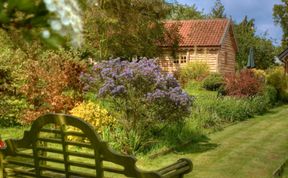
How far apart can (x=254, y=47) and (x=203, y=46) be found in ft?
41.7

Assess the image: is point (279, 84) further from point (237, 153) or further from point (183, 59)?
point (237, 153)

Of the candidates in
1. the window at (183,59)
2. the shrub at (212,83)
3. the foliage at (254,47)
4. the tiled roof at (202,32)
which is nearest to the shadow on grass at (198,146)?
the shrub at (212,83)

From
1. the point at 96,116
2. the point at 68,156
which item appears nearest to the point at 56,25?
the point at 68,156

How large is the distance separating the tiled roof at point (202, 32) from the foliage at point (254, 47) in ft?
32.7

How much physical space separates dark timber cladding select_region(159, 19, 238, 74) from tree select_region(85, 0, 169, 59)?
19.0ft

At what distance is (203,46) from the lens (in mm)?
38469

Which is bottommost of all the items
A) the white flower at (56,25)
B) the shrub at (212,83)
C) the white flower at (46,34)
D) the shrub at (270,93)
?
the shrub at (270,93)

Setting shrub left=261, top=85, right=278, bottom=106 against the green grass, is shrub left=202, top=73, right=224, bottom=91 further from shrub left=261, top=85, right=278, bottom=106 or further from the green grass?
the green grass

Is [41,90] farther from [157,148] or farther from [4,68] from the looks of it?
[157,148]

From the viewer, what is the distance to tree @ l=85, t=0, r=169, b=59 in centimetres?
2647

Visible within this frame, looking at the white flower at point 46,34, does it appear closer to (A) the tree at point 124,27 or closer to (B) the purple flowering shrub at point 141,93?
(B) the purple flowering shrub at point 141,93

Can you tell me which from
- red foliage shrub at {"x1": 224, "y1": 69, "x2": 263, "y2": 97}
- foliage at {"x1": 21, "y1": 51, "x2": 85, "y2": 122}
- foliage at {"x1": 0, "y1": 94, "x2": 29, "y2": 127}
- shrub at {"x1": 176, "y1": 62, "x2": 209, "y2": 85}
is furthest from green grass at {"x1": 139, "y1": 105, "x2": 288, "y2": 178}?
shrub at {"x1": 176, "y1": 62, "x2": 209, "y2": 85}

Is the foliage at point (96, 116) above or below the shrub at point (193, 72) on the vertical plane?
below

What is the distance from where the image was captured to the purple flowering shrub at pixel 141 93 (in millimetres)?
9930
